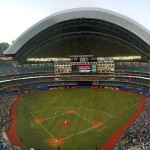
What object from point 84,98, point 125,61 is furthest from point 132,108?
point 125,61

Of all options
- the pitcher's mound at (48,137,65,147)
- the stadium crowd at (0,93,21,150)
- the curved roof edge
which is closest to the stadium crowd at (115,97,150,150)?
the pitcher's mound at (48,137,65,147)

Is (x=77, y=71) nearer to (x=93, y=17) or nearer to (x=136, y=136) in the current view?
(x=93, y=17)

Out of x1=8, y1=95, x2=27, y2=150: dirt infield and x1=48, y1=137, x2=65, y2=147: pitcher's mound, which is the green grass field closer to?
x1=48, y1=137, x2=65, y2=147: pitcher's mound

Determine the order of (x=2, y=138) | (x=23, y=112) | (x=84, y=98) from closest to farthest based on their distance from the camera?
1. (x=2, y=138)
2. (x=23, y=112)
3. (x=84, y=98)

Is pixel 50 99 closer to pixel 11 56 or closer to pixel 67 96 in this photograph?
pixel 67 96

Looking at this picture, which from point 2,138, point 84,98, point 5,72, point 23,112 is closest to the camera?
point 2,138

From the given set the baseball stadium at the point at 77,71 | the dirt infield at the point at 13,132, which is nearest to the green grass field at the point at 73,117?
the baseball stadium at the point at 77,71

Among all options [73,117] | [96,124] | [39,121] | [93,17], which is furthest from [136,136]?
[93,17]

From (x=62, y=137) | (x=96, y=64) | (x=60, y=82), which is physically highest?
(x=96, y=64)
